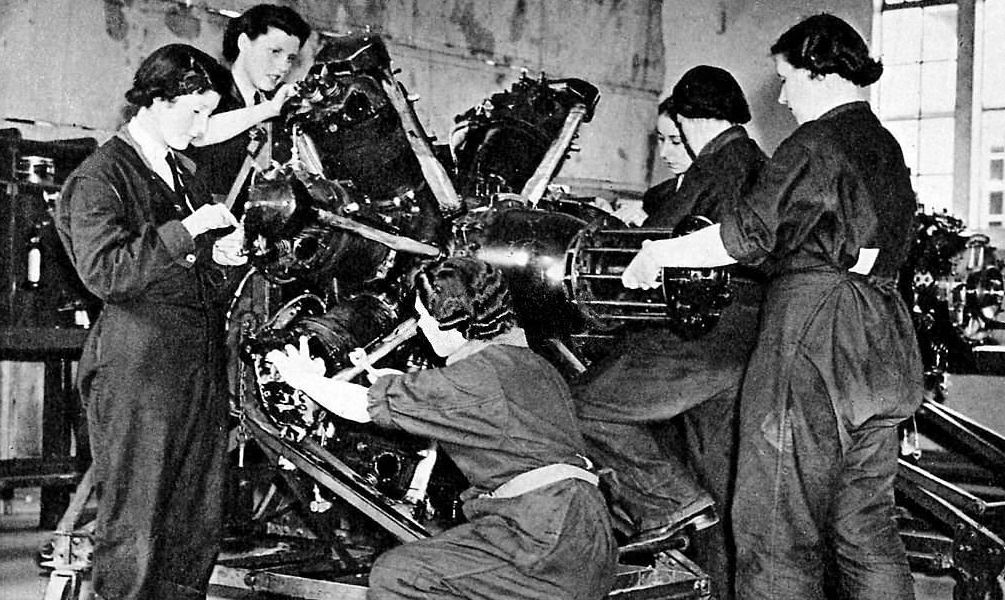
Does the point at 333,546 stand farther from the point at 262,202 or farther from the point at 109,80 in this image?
the point at 109,80

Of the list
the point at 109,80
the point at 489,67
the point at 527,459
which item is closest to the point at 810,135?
the point at 527,459

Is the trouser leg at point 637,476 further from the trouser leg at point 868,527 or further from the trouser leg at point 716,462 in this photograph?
the trouser leg at point 868,527

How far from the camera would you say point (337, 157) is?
3.89m

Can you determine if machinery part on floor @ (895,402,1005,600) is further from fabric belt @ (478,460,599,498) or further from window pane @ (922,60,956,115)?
window pane @ (922,60,956,115)

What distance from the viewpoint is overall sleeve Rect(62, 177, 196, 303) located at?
3.29m

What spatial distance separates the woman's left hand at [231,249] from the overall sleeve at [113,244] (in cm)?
19

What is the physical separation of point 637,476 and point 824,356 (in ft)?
2.87

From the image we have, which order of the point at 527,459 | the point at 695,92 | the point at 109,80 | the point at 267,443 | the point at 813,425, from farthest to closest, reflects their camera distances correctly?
the point at 109,80 < the point at 695,92 < the point at 267,443 < the point at 813,425 < the point at 527,459

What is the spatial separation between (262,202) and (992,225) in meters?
5.21

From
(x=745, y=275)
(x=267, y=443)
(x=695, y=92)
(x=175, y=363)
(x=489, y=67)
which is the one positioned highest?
(x=489, y=67)

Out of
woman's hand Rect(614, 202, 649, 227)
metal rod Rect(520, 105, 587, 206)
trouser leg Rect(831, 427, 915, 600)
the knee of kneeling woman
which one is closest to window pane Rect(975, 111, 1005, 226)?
woman's hand Rect(614, 202, 649, 227)

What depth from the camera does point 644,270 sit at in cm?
349

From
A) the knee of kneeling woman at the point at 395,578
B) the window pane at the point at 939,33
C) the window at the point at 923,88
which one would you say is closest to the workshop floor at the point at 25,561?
the knee of kneeling woman at the point at 395,578

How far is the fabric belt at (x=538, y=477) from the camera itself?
287cm
